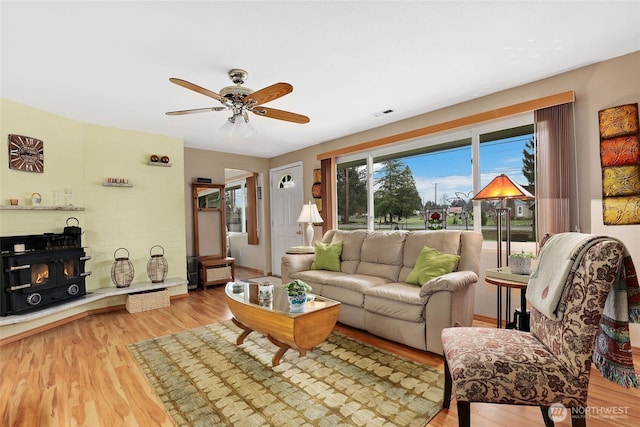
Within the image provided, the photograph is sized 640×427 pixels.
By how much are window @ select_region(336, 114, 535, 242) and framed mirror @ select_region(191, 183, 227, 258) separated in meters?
2.22

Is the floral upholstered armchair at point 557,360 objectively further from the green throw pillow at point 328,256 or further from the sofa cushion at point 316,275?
the green throw pillow at point 328,256

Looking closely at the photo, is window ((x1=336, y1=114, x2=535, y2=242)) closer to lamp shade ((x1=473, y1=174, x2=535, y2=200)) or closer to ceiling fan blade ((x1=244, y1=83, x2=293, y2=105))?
lamp shade ((x1=473, y1=174, x2=535, y2=200))

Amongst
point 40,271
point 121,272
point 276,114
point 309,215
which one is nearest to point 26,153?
point 40,271

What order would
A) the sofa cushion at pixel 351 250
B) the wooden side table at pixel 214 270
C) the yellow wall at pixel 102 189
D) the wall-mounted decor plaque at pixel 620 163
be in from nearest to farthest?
the wall-mounted decor plaque at pixel 620 163 < the yellow wall at pixel 102 189 < the sofa cushion at pixel 351 250 < the wooden side table at pixel 214 270

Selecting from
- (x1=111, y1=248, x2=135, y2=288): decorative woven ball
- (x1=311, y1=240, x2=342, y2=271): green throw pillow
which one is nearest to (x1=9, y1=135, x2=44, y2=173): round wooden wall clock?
(x1=111, y1=248, x2=135, y2=288): decorative woven ball

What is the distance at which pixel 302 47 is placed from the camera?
2252mm

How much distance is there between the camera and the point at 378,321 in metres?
2.83

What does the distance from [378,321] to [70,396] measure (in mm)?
2400

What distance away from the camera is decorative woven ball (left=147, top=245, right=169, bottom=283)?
429cm

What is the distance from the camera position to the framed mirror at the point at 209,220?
524 cm

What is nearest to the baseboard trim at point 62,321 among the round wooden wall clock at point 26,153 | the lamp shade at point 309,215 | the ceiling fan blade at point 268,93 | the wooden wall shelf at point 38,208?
the wooden wall shelf at point 38,208

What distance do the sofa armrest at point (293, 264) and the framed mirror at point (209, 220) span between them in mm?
2083

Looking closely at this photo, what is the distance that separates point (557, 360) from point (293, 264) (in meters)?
A: 2.89

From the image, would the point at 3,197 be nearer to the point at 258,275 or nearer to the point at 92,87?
the point at 92,87
